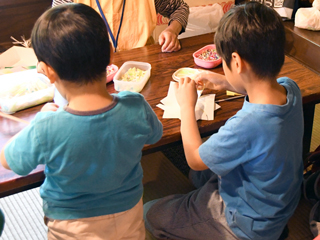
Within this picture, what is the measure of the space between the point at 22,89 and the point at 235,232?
993mm

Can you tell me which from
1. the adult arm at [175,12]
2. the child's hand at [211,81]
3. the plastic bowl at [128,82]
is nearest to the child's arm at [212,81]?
the child's hand at [211,81]

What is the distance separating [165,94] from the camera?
1343 millimetres

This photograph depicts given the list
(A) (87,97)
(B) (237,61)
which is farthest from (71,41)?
(B) (237,61)

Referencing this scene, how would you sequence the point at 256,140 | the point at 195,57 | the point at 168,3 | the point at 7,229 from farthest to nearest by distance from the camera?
1. the point at 168,3
2. the point at 7,229
3. the point at 195,57
4. the point at 256,140

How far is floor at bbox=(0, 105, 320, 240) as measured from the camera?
1.38m

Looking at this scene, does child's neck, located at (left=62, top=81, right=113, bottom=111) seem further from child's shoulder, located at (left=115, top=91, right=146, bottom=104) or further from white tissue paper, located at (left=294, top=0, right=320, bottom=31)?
white tissue paper, located at (left=294, top=0, right=320, bottom=31)

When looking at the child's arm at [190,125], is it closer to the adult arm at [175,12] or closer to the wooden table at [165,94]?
the wooden table at [165,94]

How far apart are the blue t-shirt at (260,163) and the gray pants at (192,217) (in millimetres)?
54

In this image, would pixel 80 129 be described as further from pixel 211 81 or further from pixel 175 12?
pixel 175 12

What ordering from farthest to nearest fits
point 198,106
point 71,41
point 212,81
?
point 212,81
point 198,106
point 71,41

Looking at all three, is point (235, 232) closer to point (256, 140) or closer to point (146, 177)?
point (256, 140)

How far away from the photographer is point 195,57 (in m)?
1.54

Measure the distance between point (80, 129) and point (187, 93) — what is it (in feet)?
1.68

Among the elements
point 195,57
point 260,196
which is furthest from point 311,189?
point 195,57
